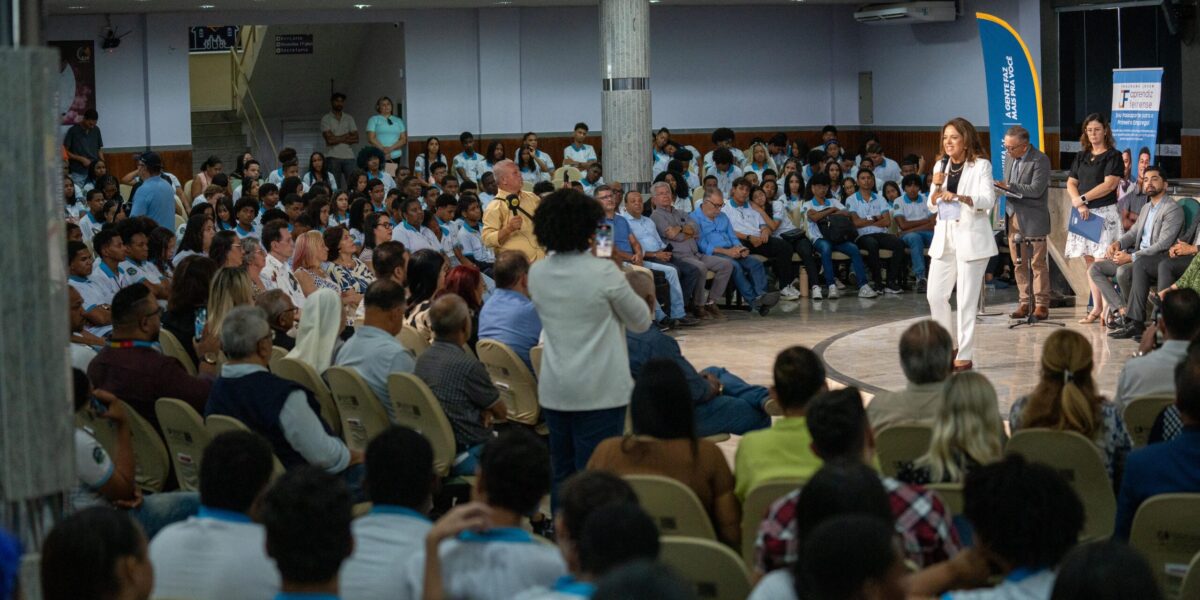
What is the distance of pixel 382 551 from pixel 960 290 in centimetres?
617

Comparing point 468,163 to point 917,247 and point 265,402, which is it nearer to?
point 917,247

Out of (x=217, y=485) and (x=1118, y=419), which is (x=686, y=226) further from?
(x=217, y=485)

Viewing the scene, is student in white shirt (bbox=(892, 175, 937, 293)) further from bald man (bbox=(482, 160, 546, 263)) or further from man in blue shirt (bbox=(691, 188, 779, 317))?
bald man (bbox=(482, 160, 546, 263))

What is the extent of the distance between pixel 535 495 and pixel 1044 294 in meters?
→ 8.25

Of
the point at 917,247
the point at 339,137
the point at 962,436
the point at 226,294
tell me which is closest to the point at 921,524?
the point at 962,436

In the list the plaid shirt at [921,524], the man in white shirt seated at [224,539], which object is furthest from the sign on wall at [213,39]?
the plaid shirt at [921,524]

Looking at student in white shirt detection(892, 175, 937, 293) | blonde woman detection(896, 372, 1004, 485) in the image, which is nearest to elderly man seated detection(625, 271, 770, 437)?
blonde woman detection(896, 372, 1004, 485)

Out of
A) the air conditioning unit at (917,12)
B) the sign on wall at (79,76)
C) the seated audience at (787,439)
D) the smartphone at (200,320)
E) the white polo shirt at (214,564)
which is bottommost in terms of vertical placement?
the white polo shirt at (214,564)

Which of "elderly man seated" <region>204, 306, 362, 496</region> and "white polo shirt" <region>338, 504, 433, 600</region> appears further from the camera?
"elderly man seated" <region>204, 306, 362, 496</region>

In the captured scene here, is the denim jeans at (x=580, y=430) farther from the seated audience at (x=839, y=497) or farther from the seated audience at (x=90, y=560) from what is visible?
the seated audience at (x=90, y=560)

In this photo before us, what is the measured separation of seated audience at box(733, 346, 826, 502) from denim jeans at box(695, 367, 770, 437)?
153cm

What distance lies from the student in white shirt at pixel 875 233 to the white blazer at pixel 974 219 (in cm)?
446

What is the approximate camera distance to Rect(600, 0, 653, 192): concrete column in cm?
1263

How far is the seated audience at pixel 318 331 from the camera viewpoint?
6.22 metres
